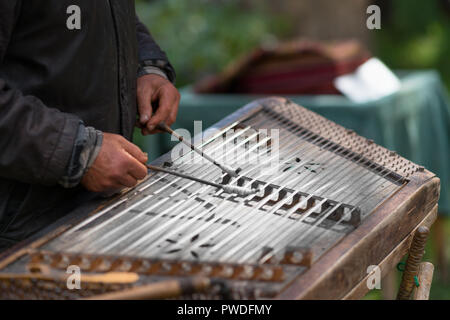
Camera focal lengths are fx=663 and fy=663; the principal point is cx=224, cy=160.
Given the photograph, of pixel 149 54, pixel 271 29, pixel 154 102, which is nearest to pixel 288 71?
pixel 149 54

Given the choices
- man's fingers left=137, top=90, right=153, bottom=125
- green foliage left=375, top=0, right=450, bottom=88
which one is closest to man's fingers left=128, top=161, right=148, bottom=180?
man's fingers left=137, top=90, right=153, bottom=125

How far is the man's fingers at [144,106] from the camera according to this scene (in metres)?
1.99

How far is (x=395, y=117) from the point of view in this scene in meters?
3.74

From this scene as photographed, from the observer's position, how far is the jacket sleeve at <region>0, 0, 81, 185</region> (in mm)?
1457

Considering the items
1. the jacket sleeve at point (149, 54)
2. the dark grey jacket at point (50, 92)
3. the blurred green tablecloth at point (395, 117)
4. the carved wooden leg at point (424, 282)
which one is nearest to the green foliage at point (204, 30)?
the blurred green tablecloth at point (395, 117)

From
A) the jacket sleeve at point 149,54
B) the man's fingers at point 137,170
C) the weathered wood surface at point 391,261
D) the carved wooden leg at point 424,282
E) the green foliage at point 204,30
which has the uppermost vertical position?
the green foliage at point 204,30

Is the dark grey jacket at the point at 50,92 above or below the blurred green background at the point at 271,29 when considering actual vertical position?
below

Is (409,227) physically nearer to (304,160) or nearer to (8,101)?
(304,160)

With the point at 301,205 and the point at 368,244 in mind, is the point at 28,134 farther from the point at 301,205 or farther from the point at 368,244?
the point at 368,244

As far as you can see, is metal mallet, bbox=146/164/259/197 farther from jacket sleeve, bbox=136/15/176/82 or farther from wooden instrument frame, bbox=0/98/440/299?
jacket sleeve, bbox=136/15/176/82

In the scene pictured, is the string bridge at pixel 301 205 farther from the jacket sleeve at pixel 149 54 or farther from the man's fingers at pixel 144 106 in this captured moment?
the jacket sleeve at pixel 149 54

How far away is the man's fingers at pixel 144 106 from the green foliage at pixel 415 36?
686 cm

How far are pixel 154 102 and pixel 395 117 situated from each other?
79.8 inches

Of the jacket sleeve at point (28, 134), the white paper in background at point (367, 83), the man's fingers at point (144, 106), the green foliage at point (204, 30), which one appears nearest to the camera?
the jacket sleeve at point (28, 134)
